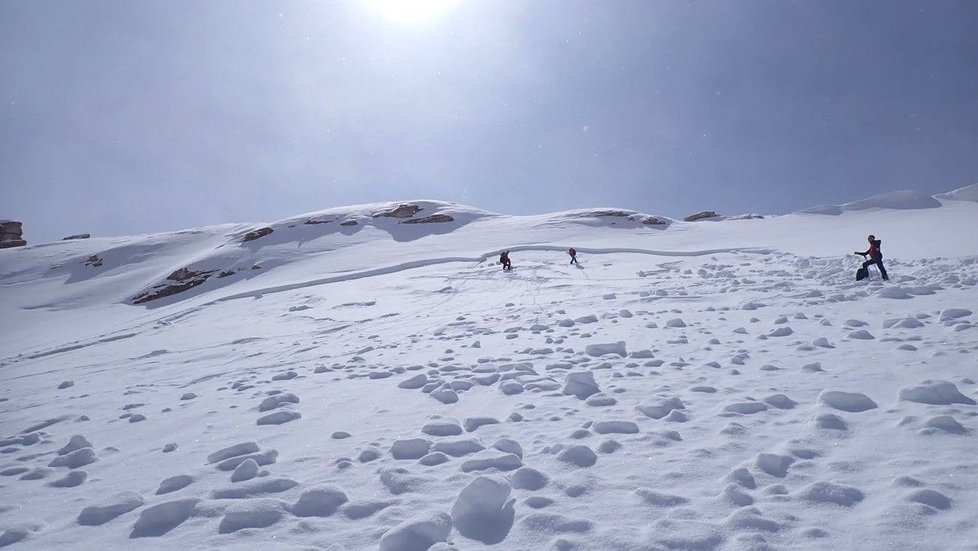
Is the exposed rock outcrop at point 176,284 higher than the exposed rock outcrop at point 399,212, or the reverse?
the exposed rock outcrop at point 399,212

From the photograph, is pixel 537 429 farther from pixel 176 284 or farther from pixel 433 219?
pixel 433 219

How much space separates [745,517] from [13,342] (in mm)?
29445

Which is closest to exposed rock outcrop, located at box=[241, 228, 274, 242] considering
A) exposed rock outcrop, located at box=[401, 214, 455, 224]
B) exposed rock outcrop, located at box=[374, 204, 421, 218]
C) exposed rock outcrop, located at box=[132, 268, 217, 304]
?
exposed rock outcrop, located at box=[132, 268, 217, 304]

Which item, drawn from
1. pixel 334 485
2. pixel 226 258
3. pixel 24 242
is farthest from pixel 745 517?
pixel 24 242

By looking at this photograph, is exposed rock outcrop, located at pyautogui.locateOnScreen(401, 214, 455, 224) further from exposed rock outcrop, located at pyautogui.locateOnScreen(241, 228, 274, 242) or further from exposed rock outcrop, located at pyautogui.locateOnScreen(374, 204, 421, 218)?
exposed rock outcrop, located at pyautogui.locateOnScreen(241, 228, 274, 242)

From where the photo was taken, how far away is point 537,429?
4344 mm

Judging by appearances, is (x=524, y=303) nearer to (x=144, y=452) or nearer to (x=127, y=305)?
(x=144, y=452)

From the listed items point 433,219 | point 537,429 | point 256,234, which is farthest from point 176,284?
point 537,429

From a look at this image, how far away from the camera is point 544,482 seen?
3.35 metres

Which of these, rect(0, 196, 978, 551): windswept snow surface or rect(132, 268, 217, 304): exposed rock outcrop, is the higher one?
rect(132, 268, 217, 304): exposed rock outcrop

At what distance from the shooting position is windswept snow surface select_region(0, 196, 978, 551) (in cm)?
286

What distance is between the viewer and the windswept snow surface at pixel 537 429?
2859 millimetres

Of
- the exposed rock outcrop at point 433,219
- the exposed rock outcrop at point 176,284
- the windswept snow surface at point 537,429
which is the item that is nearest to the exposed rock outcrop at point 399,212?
the exposed rock outcrop at point 433,219

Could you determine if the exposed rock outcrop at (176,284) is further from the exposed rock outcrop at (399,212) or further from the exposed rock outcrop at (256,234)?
the exposed rock outcrop at (399,212)
